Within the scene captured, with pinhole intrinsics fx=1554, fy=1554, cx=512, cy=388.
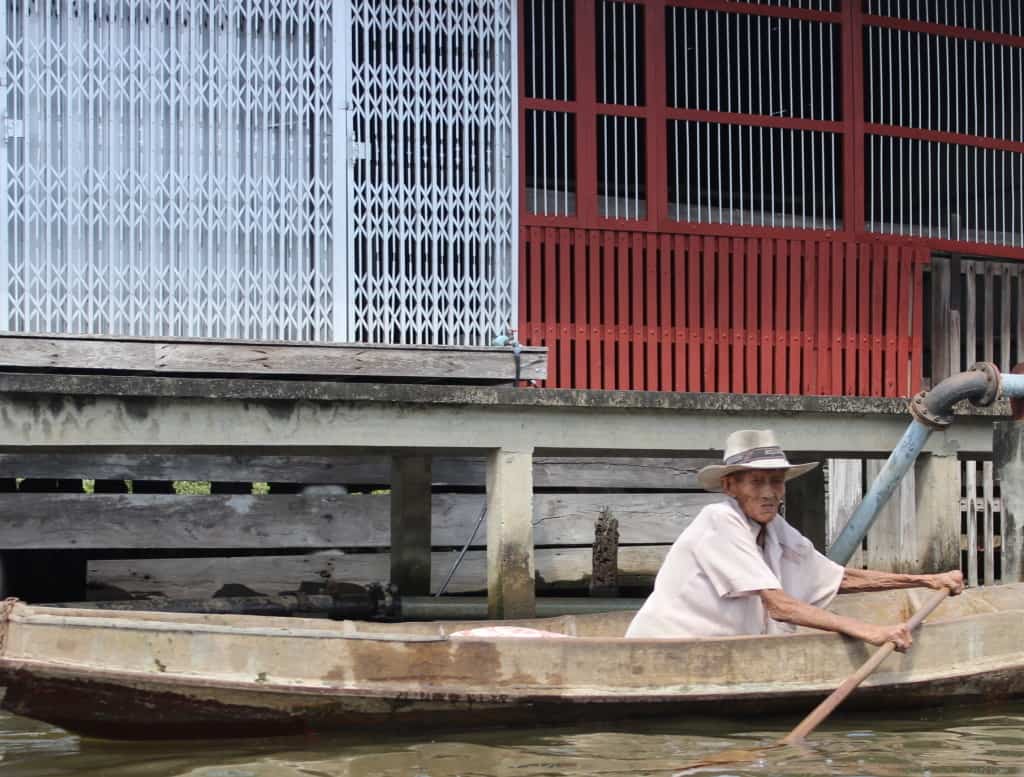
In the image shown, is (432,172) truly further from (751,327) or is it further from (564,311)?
(751,327)

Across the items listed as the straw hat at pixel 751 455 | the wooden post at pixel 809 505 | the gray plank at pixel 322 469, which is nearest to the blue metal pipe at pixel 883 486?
the wooden post at pixel 809 505

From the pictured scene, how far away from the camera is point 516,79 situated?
33.9ft

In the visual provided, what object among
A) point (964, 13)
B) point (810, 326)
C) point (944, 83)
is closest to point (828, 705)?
point (810, 326)

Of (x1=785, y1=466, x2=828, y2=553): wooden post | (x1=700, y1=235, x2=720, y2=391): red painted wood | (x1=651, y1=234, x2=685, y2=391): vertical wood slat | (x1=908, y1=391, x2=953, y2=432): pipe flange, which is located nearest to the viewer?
(x1=908, y1=391, x2=953, y2=432): pipe flange

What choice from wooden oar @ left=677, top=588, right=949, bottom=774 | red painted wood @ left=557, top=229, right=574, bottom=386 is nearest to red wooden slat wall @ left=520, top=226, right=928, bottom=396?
red painted wood @ left=557, top=229, right=574, bottom=386

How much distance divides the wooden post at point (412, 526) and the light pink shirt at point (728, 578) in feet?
14.2

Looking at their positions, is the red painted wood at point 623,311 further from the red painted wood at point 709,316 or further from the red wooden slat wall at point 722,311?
the red painted wood at point 709,316

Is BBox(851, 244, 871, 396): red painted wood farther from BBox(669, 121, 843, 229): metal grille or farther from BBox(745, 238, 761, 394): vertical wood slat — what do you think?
BBox(745, 238, 761, 394): vertical wood slat

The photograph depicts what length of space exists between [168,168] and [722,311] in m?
3.88

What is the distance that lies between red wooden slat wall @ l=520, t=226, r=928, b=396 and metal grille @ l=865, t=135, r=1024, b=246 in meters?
0.55

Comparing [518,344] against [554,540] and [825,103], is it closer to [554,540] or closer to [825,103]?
[825,103]

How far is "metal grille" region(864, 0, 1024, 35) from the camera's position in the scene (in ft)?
37.8

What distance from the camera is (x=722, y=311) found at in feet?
35.5

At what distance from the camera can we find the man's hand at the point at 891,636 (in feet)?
23.9
